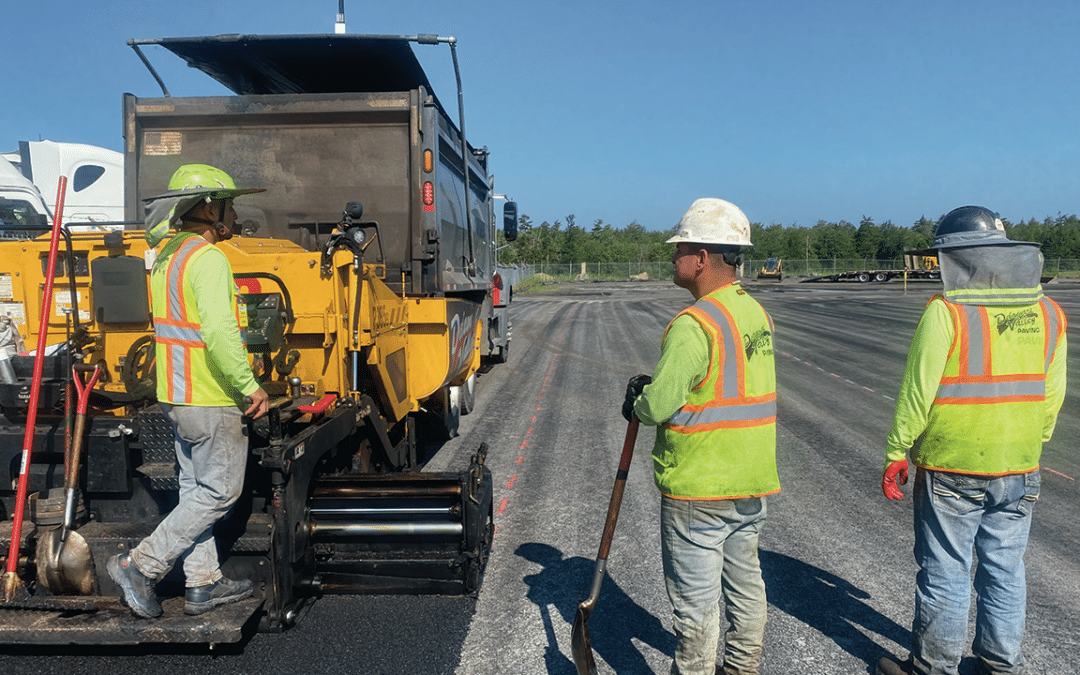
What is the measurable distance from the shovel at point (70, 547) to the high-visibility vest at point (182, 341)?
1.71 ft

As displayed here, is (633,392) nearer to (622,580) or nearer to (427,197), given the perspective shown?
(622,580)

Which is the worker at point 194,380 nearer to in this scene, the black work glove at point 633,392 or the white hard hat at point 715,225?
the black work glove at point 633,392

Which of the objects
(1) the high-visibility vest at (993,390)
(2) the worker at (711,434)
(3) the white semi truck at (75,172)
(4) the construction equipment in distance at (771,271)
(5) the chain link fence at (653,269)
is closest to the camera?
(2) the worker at (711,434)

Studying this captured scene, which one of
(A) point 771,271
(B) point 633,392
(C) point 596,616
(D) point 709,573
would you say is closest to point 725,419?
(B) point 633,392

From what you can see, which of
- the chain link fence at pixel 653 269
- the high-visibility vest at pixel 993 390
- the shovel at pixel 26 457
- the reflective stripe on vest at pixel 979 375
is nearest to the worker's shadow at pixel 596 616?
the high-visibility vest at pixel 993 390

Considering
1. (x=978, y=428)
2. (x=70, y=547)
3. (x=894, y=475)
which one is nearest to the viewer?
(x=978, y=428)

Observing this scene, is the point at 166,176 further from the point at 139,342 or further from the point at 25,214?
the point at 25,214

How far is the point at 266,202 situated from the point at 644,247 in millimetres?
78754

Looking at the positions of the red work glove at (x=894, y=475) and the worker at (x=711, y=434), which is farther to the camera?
the red work glove at (x=894, y=475)

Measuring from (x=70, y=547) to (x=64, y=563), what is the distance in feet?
0.26

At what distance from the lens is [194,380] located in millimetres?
3129

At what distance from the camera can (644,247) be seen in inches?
3265

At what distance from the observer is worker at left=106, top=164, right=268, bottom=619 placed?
10.1 ft

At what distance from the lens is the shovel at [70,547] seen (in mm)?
3367
